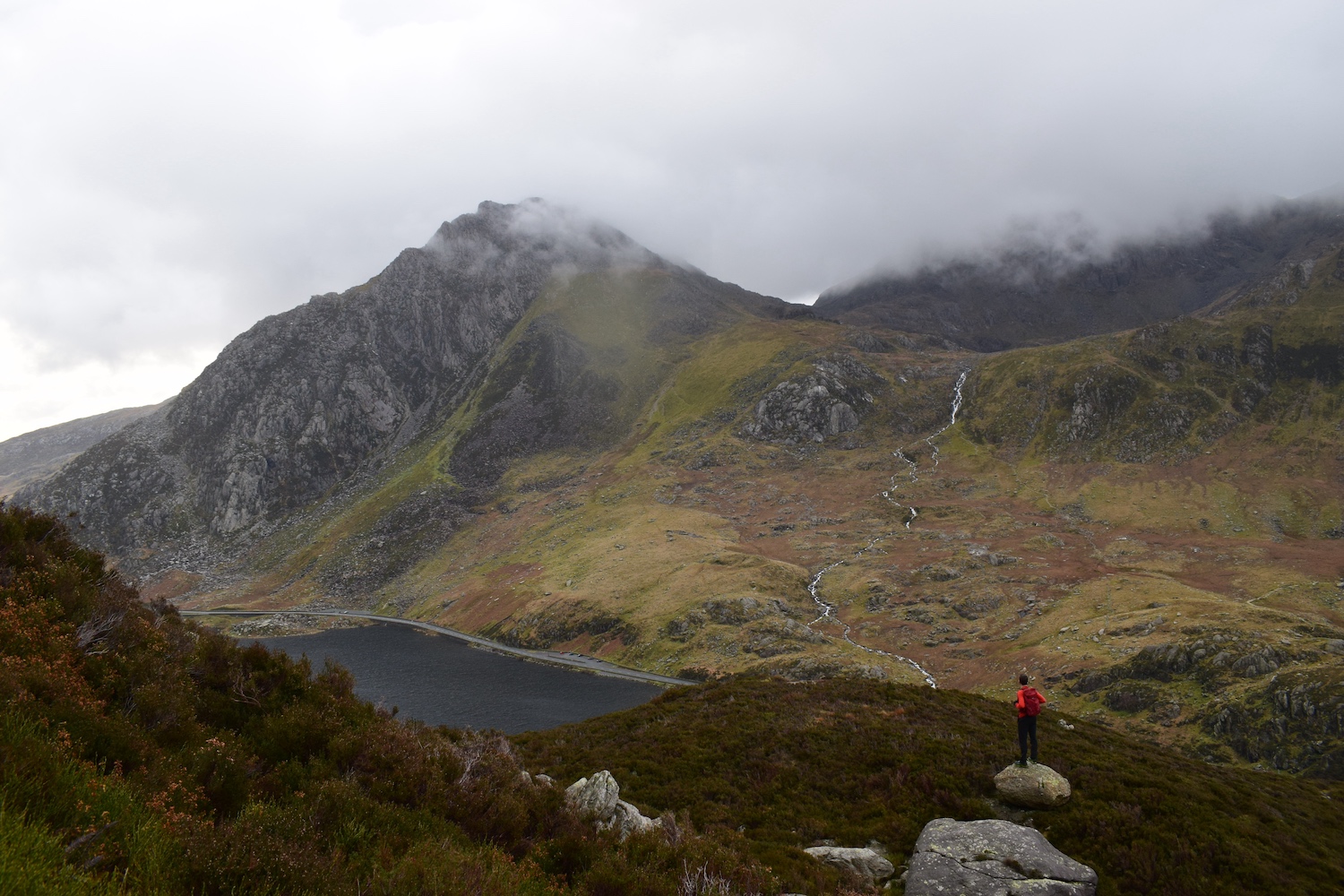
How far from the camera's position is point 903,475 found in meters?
Result: 146

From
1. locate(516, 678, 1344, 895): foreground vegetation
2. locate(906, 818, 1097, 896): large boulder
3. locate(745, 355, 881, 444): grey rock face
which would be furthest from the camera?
locate(745, 355, 881, 444): grey rock face

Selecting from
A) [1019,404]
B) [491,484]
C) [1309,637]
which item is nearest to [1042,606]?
[1309,637]

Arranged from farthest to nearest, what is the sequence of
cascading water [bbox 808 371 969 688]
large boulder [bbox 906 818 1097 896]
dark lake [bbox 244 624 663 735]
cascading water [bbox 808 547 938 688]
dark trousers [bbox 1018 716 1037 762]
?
cascading water [bbox 808 371 969 688] < cascading water [bbox 808 547 938 688] < dark lake [bbox 244 624 663 735] < dark trousers [bbox 1018 716 1037 762] < large boulder [bbox 906 818 1097 896]

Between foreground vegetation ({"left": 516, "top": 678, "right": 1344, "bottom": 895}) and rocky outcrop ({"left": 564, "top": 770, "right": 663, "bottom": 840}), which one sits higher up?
rocky outcrop ({"left": 564, "top": 770, "right": 663, "bottom": 840})

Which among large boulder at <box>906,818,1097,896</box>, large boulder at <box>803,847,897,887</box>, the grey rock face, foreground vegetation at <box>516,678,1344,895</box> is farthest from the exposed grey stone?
the grey rock face

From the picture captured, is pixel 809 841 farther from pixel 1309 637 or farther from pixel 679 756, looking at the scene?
pixel 1309 637

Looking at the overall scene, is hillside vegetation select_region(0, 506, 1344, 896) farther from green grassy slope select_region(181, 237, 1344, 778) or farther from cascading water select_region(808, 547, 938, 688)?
cascading water select_region(808, 547, 938, 688)

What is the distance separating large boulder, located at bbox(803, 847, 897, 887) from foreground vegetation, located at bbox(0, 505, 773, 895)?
3635 millimetres

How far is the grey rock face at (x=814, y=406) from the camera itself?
176 metres

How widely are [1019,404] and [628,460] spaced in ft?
365

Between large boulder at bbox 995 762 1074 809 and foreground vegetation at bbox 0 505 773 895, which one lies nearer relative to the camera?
foreground vegetation at bbox 0 505 773 895

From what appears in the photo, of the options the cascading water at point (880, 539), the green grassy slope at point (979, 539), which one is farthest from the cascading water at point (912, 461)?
the green grassy slope at point (979, 539)

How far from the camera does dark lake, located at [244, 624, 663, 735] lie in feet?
233

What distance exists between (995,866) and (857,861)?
3760 mm
